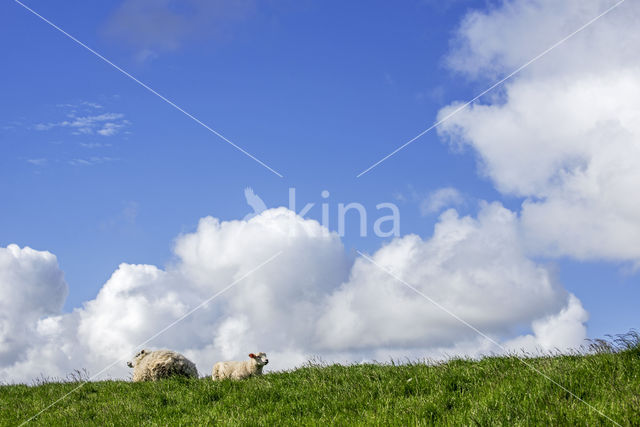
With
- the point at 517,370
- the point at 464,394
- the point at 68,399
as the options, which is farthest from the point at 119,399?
the point at 517,370

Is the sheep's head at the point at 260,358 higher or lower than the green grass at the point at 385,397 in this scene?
higher

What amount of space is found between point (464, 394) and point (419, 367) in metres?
2.56

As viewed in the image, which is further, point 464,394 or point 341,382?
point 341,382

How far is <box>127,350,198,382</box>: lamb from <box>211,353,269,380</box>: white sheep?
4.87 feet

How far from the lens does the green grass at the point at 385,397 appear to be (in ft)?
27.0

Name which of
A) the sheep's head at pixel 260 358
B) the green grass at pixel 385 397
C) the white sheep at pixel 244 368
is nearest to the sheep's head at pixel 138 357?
the green grass at pixel 385 397

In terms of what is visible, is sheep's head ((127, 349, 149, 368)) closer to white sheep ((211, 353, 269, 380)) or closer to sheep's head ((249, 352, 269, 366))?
white sheep ((211, 353, 269, 380))

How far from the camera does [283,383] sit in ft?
41.4

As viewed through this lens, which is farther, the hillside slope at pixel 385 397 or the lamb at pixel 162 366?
the lamb at pixel 162 366

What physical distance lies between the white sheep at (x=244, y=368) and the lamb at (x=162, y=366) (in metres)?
1.49

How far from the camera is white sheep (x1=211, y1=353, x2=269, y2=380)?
46.5 feet

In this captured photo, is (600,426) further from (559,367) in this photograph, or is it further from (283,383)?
(283,383)

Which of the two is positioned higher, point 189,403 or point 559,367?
point 559,367

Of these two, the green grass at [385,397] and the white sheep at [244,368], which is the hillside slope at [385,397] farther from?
the white sheep at [244,368]
